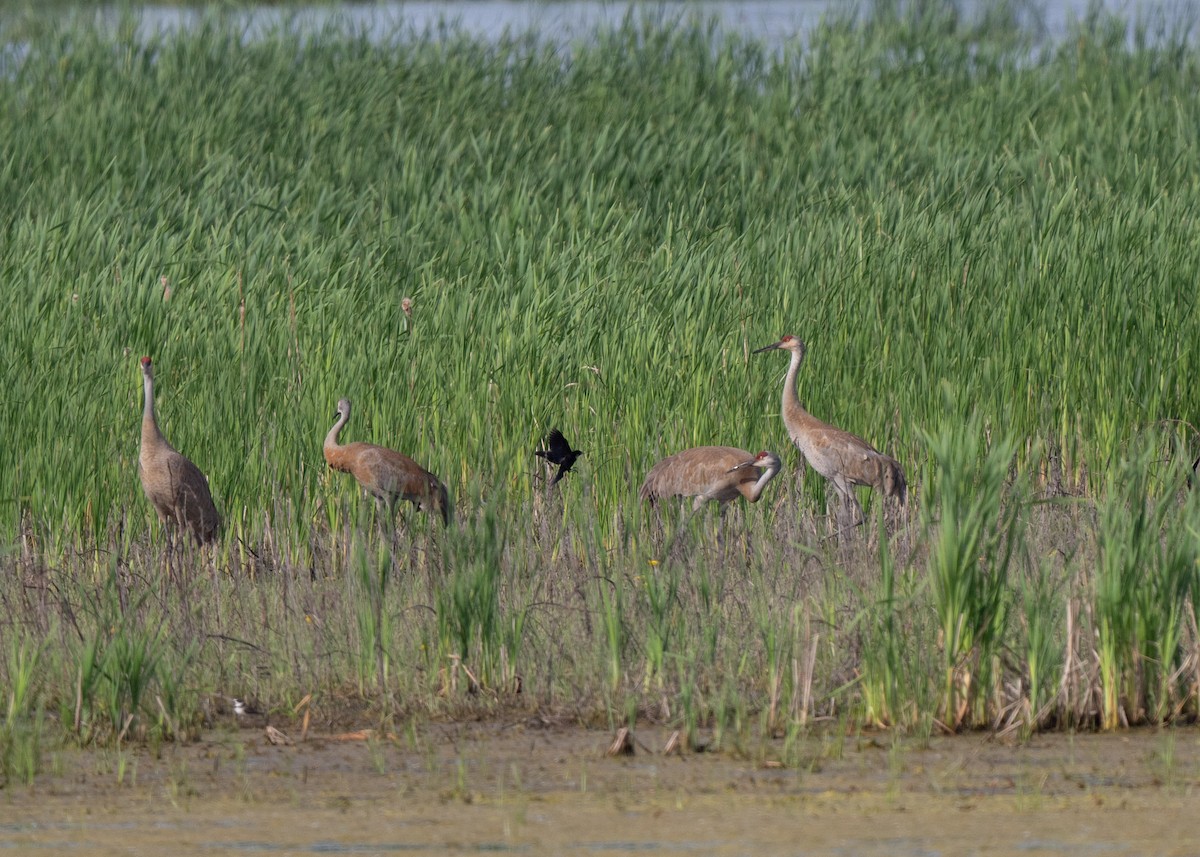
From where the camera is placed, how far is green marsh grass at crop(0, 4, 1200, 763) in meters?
5.56

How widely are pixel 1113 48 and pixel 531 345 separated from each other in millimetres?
10431

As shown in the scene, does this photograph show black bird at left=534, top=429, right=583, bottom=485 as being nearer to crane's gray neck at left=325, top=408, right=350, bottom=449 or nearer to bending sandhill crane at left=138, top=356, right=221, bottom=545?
crane's gray neck at left=325, top=408, right=350, bottom=449

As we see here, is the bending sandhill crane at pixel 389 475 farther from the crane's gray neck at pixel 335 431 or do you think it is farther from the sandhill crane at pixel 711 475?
the sandhill crane at pixel 711 475

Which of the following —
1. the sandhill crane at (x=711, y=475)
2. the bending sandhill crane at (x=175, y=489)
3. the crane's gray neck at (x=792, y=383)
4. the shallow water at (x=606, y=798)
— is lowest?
the shallow water at (x=606, y=798)

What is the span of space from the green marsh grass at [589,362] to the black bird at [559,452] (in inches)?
3.0

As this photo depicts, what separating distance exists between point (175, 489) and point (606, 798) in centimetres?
317

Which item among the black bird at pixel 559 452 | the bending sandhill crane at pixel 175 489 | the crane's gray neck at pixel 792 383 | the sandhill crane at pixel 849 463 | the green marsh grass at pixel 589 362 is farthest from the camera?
the crane's gray neck at pixel 792 383

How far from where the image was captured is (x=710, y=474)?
7.71m

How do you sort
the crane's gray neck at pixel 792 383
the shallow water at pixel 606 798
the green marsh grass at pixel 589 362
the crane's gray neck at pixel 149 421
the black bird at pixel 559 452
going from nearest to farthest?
the shallow water at pixel 606 798 → the green marsh grass at pixel 589 362 → the crane's gray neck at pixel 149 421 → the black bird at pixel 559 452 → the crane's gray neck at pixel 792 383

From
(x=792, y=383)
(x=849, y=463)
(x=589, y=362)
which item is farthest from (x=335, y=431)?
(x=849, y=463)

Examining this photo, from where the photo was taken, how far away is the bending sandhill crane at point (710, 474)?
25.1 feet

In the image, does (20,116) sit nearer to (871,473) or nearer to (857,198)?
(857,198)

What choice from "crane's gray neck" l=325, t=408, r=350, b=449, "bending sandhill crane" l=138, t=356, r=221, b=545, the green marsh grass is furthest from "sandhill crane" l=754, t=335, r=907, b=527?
"bending sandhill crane" l=138, t=356, r=221, b=545

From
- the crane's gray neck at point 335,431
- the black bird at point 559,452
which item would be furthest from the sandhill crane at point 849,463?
the crane's gray neck at point 335,431
